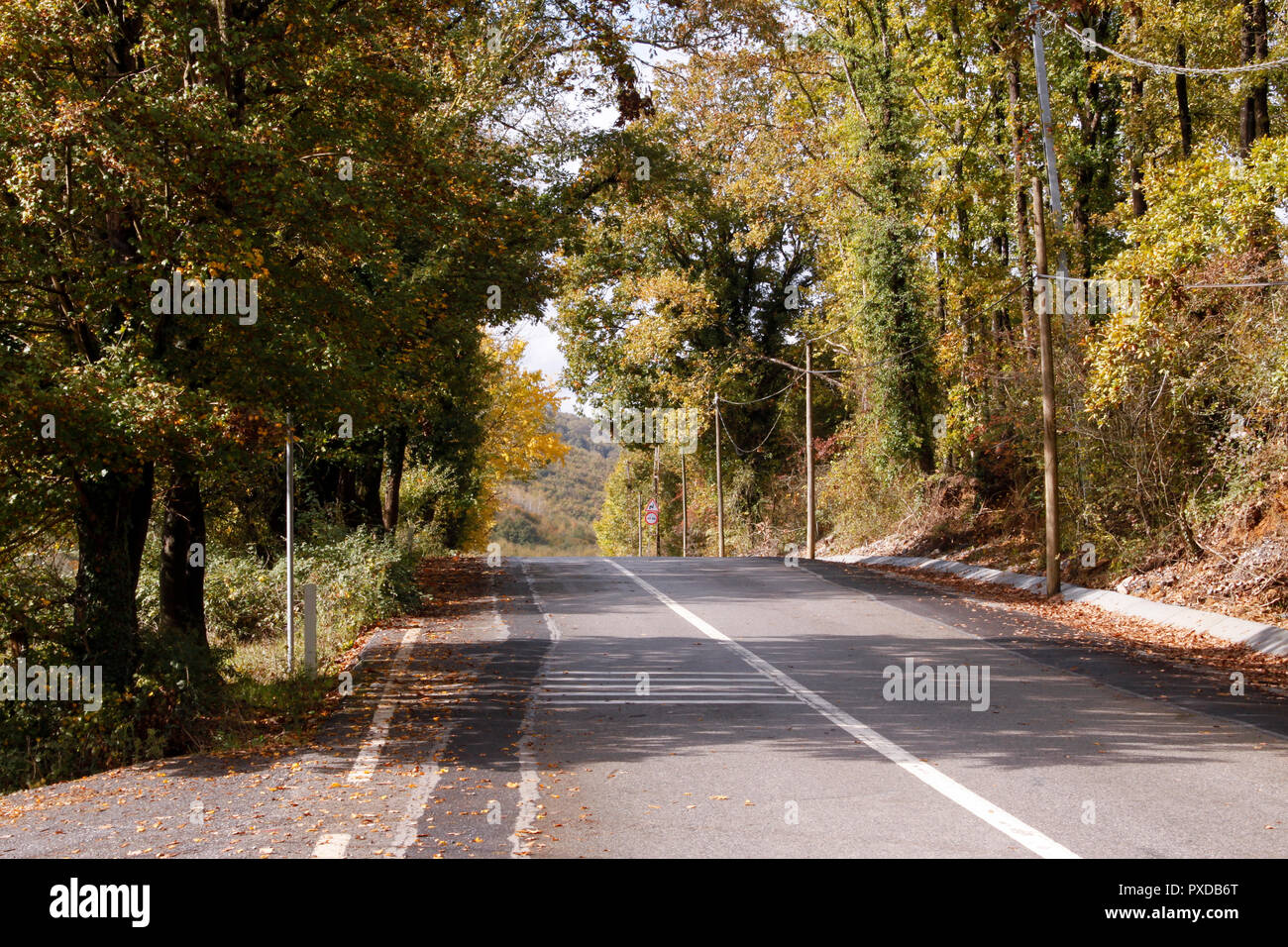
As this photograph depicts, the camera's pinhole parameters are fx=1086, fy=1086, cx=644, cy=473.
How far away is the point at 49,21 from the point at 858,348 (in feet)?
91.9

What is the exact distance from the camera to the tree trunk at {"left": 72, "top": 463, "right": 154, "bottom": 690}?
10.9 m

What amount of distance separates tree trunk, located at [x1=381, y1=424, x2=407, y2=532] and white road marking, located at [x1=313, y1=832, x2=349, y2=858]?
1765cm

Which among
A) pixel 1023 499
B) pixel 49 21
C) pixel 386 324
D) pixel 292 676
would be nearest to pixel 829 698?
pixel 292 676

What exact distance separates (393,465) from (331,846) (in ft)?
72.6

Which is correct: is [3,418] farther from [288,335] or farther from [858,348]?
[858,348]

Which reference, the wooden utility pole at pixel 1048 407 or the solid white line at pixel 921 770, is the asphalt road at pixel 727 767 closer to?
the solid white line at pixel 921 770

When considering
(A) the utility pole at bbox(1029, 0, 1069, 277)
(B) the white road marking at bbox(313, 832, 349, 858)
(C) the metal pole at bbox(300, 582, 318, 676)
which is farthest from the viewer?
(A) the utility pole at bbox(1029, 0, 1069, 277)

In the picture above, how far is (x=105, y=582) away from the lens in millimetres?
11055

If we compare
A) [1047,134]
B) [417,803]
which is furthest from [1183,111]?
[417,803]

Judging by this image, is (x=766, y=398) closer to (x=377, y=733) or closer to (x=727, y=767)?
(x=377, y=733)

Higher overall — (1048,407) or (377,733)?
(1048,407)

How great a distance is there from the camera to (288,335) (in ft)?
36.4

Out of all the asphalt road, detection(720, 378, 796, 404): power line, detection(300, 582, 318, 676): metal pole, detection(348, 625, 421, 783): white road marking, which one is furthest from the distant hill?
the asphalt road

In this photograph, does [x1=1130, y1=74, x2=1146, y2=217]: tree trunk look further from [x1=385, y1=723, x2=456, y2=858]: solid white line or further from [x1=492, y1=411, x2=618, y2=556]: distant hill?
[x1=492, y1=411, x2=618, y2=556]: distant hill
